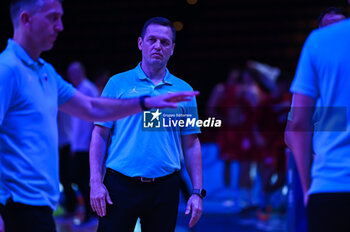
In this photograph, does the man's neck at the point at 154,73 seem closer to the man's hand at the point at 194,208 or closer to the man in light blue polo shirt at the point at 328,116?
the man's hand at the point at 194,208

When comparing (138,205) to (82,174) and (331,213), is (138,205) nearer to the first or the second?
(331,213)

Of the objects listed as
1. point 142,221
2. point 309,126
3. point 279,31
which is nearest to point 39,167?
point 142,221

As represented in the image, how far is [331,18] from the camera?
2918mm

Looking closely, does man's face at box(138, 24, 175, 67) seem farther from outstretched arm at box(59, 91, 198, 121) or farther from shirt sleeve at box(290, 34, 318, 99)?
shirt sleeve at box(290, 34, 318, 99)

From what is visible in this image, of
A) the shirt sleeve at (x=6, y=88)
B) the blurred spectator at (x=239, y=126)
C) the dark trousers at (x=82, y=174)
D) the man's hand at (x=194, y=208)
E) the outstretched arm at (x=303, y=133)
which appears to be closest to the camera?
the outstretched arm at (x=303, y=133)

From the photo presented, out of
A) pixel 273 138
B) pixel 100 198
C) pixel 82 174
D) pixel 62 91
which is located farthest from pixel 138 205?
pixel 273 138

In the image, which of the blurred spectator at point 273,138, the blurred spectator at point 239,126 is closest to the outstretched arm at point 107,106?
the blurred spectator at point 273,138

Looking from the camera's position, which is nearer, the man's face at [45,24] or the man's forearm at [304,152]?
the man's forearm at [304,152]

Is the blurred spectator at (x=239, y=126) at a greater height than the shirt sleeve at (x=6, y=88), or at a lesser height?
lesser

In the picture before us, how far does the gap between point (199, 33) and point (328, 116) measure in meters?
9.94

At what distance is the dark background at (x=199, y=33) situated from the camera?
10.9m

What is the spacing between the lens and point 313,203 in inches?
66.1

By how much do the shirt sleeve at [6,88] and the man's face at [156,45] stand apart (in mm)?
954

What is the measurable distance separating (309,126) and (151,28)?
1277 millimetres
